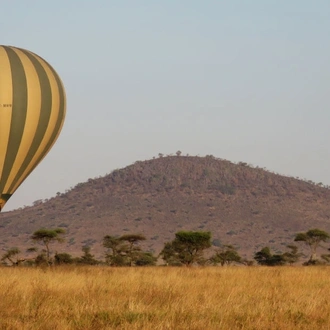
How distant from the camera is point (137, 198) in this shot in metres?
141

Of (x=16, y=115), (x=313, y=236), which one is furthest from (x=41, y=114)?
(x=313, y=236)

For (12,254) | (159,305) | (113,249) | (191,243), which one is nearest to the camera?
(159,305)

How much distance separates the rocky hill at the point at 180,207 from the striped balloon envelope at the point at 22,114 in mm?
81772

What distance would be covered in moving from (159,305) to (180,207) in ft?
396

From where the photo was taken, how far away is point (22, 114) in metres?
25.3

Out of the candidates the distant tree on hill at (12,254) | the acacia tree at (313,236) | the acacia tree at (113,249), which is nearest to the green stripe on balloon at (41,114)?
the distant tree on hill at (12,254)

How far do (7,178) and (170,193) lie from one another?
11757 centimetres

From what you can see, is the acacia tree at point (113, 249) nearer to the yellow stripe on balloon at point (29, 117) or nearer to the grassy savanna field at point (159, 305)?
the yellow stripe on balloon at point (29, 117)

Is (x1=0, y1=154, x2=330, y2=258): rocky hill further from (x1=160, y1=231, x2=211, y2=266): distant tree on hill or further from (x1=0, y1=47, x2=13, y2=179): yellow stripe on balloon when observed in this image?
(x1=0, y1=47, x2=13, y2=179): yellow stripe on balloon

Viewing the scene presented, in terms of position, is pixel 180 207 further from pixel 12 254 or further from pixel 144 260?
pixel 12 254

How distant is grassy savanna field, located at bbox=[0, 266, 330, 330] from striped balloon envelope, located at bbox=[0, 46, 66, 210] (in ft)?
25.0

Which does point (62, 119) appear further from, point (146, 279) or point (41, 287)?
point (41, 287)

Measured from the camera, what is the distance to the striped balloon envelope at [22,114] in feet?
81.9

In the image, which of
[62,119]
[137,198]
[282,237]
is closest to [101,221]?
[137,198]
